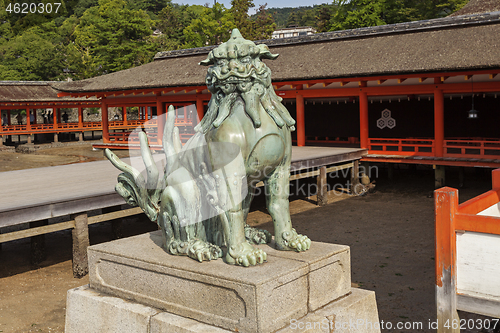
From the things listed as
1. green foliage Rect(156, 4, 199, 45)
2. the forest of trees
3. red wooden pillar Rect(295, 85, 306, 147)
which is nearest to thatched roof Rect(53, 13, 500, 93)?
red wooden pillar Rect(295, 85, 306, 147)

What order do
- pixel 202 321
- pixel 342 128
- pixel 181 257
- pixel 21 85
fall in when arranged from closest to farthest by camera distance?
pixel 202 321 < pixel 181 257 < pixel 342 128 < pixel 21 85

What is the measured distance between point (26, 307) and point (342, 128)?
12822mm

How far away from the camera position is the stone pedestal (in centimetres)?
306

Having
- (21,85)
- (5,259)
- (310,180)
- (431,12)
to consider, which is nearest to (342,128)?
(310,180)

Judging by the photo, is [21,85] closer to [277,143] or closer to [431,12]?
[431,12]

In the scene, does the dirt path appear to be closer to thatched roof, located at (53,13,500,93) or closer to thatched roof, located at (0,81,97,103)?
thatched roof, located at (53,13,500,93)

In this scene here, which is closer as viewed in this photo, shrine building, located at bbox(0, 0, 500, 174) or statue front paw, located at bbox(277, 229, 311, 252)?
statue front paw, located at bbox(277, 229, 311, 252)

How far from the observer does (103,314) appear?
3764 millimetres

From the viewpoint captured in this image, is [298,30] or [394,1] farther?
[298,30]

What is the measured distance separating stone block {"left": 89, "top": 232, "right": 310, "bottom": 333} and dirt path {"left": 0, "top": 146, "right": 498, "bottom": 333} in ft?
7.43

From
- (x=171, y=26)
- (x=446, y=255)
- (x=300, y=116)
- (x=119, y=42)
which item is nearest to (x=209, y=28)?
(x=119, y=42)

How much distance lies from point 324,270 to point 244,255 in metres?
0.65

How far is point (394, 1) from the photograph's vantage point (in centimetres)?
3017

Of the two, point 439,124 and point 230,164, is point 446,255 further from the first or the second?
point 439,124
